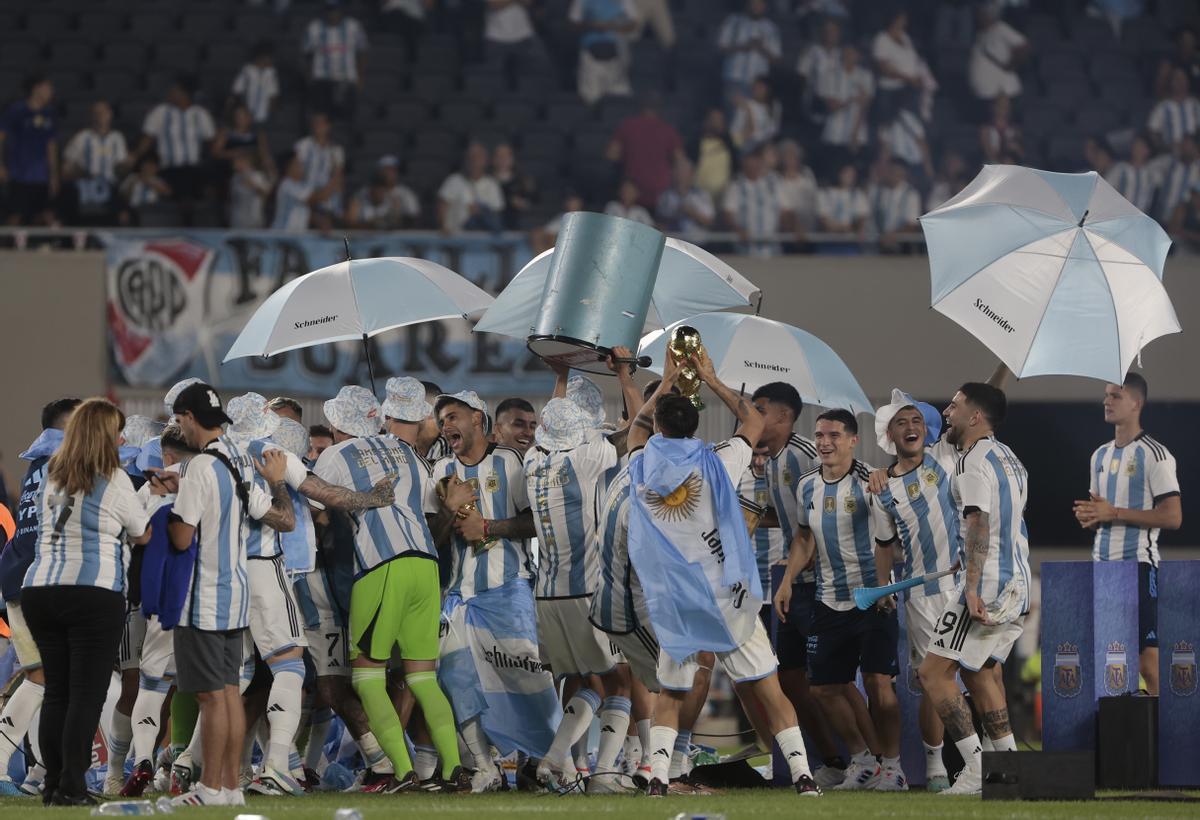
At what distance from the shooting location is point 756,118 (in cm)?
1998

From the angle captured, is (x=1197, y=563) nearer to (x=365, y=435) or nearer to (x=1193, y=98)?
(x=365, y=435)

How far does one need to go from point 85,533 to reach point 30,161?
1076 cm

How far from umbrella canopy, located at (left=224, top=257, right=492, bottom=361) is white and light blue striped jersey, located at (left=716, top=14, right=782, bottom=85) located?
11025 mm

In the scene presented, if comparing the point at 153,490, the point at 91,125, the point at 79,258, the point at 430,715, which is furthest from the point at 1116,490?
the point at 91,125

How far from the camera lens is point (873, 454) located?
1753cm

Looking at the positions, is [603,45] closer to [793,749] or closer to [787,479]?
[787,479]

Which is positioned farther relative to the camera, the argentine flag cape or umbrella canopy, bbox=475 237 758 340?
umbrella canopy, bbox=475 237 758 340

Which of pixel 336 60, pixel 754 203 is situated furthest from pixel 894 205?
pixel 336 60

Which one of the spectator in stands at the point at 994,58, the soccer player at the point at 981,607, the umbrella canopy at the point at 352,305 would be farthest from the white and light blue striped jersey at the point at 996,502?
the spectator in stands at the point at 994,58

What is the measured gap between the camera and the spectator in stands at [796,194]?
18516 millimetres

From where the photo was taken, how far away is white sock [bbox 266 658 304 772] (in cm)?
909

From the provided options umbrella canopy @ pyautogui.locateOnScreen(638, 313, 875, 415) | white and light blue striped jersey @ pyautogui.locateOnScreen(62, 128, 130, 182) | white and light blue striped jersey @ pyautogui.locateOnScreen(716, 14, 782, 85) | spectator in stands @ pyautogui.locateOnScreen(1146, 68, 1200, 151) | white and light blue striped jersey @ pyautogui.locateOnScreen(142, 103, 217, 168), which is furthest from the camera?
white and light blue striped jersey @ pyautogui.locateOnScreen(716, 14, 782, 85)

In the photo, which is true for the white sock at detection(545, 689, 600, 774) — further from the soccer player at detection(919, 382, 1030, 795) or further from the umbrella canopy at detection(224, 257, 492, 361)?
the umbrella canopy at detection(224, 257, 492, 361)

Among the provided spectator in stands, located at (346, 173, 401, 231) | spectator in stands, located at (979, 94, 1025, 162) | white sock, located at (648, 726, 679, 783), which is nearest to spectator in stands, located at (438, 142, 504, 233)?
spectator in stands, located at (346, 173, 401, 231)
